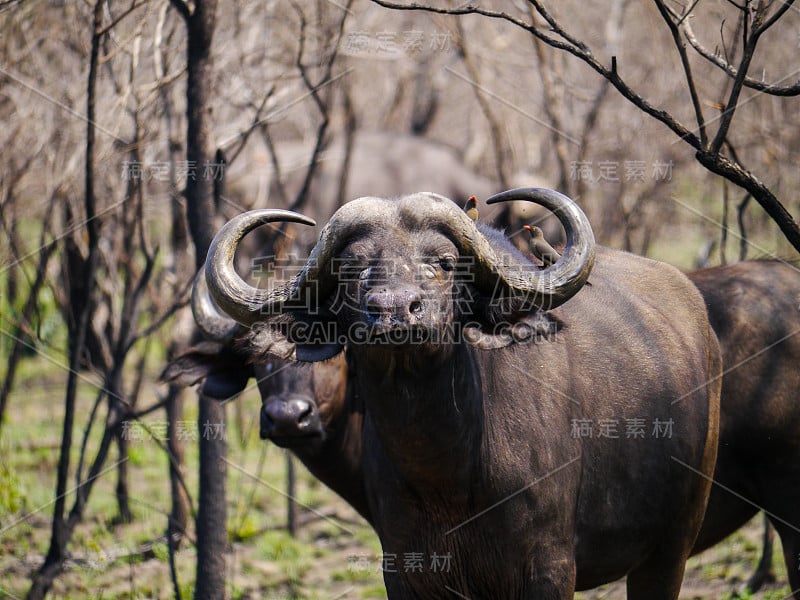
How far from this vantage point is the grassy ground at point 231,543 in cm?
621

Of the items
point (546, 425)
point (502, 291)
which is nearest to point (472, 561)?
point (546, 425)

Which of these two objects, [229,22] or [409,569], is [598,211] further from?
[409,569]

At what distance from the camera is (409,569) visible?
3.95 m

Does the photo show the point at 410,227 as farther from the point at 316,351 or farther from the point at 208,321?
the point at 208,321

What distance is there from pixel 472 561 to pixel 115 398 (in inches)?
118

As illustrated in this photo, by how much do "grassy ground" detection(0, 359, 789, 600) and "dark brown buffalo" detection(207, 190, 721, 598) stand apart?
1843mm

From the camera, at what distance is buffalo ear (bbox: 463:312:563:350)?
12.2 ft

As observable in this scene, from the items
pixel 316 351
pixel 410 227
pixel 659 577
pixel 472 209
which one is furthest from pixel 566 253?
pixel 659 577

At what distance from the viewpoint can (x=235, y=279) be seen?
3.79 metres

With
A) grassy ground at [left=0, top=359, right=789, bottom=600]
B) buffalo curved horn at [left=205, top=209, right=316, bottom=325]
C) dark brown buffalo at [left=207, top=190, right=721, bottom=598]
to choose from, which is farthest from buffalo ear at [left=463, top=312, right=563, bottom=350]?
grassy ground at [left=0, top=359, right=789, bottom=600]

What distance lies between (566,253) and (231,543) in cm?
417

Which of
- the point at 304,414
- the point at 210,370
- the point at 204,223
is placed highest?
the point at 204,223

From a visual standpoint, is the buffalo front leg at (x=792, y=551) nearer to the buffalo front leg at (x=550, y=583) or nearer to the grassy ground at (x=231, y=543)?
the grassy ground at (x=231, y=543)

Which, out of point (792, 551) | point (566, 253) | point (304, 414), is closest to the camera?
point (566, 253)
